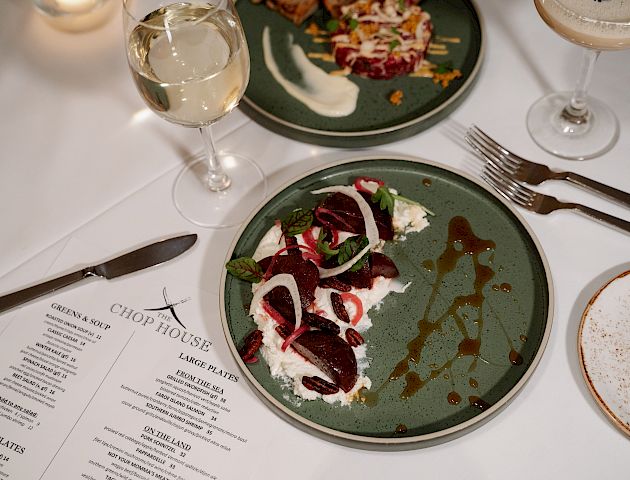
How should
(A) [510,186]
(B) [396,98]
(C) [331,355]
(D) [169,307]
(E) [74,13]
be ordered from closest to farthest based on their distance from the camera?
(C) [331,355]
(D) [169,307]
(A) [510,186]
(B) [396,98]
(E) [74,13]

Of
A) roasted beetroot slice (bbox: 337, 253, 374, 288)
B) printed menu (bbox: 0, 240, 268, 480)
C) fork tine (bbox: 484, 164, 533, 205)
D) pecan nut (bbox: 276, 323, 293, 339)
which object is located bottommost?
printed menu (bbox: 0, 240, 268, 480)

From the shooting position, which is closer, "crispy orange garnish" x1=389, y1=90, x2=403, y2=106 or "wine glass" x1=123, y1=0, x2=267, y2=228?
"wine glass" x1=123, y1=0, x2=267, y2=228

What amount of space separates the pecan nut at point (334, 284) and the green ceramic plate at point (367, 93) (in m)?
0.39

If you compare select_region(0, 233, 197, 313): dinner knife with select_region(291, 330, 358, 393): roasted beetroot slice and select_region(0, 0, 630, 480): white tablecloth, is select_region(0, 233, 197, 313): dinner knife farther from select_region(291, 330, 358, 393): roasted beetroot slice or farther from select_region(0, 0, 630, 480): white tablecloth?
select_region(291, 330, 358, 393): roasted beetroot slice

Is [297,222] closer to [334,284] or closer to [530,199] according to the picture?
[334,284]

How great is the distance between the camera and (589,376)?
1240mm

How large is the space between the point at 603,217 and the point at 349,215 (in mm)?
518

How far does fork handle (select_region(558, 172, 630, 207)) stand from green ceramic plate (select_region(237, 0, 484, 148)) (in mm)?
311

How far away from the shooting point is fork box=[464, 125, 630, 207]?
150 centimetres

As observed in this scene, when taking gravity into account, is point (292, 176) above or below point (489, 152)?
below

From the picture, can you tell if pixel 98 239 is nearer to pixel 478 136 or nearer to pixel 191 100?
pixel 191 100

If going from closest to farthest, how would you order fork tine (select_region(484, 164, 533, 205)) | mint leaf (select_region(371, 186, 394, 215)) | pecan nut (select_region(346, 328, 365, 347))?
1. pecan nut (select_region(346, 328, 365, 347))
2. mint leaf (select_region(371, 186, 394, 215))
3. fork tine (select_region(484, 164, 533, 205))

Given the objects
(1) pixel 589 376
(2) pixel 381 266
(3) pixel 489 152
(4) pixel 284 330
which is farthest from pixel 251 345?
(3) pixel 489 152

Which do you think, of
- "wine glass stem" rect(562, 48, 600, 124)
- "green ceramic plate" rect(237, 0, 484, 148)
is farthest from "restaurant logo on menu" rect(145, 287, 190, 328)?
"wine glass stem" rect(562, 48, 600, 124)
